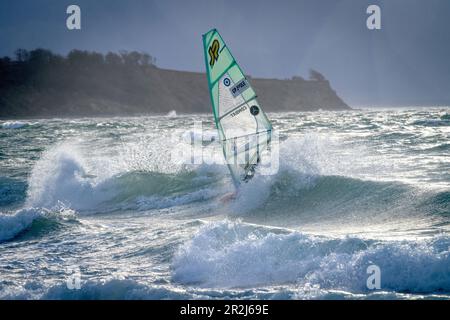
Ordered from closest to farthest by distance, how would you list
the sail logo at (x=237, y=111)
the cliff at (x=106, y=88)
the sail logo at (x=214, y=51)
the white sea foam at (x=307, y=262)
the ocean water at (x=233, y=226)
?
the white sea foam at (x=307, y=262)
the ocean water at (x=233, y=226)
the sail logo at (x=214, y=51)
the sail logo at (x=237, y=111)
the cliff at (x=106, y=88)

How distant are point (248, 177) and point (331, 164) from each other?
9.20 ft

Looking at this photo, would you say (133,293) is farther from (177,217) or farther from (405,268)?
(177,217)

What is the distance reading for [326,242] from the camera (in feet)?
24.0

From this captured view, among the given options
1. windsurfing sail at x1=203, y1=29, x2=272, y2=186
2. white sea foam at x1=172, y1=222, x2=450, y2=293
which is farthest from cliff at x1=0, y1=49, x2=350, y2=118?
A: white sea foam at x1=172, y1=222, x2=450, y2=293

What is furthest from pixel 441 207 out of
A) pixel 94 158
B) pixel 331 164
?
pixel 94 158

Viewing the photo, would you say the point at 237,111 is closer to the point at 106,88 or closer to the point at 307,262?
the point at 307,262

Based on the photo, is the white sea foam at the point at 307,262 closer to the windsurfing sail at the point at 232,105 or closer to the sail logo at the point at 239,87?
the windsurfing sail at the point at 232,105

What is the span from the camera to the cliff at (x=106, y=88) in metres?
87.1

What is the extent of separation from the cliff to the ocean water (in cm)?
6357

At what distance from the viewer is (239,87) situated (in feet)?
37.0

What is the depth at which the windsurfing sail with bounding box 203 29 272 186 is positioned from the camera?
1121 centimetres

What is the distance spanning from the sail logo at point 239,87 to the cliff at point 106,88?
2709 inches

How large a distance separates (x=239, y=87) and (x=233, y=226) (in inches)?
148

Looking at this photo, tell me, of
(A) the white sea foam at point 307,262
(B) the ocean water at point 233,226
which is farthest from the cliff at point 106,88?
(A) the white sea foam at point 307,262
